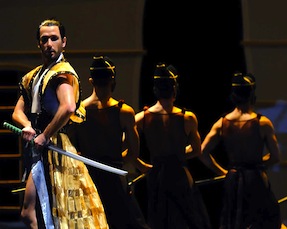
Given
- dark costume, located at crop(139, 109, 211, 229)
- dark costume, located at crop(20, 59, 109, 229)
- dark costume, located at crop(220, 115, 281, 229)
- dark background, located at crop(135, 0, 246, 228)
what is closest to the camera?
dark costume, located at crop(20, 59, 109, 229)

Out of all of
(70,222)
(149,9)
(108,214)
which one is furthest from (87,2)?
(70,222)

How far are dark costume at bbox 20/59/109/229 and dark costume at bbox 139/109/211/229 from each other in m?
2.04

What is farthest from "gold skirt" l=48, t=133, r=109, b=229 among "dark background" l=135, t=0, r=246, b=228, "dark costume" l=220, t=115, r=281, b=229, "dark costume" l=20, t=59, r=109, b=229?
"dark background" l=135, t=0, r=246, b=228

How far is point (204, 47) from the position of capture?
582 inches

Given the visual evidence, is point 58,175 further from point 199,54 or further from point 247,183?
point 199,54

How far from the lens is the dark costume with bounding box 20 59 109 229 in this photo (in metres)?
11.1

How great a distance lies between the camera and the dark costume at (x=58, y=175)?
36.5 ft

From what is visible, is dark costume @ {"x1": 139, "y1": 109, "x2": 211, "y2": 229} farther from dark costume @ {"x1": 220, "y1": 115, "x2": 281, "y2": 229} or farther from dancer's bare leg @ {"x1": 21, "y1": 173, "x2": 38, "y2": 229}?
dancer's bare leg @ {"x1": 21, "y1": 173, "x2": 38, "y2": 229}

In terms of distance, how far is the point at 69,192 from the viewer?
443 inches

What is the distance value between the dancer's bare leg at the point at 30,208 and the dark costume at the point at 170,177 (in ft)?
8.07

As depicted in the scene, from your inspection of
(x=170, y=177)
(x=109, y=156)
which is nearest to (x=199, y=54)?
(x=170, y=177)

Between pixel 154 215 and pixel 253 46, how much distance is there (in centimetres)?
205

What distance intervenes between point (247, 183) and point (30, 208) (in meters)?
2.80

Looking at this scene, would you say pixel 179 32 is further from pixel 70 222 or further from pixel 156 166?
pixel 70 222
